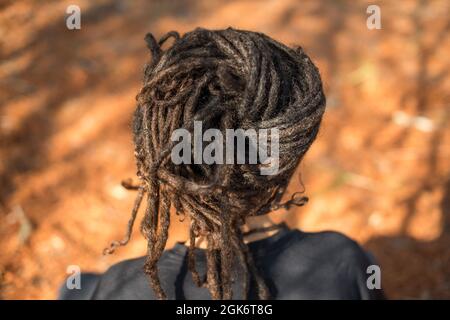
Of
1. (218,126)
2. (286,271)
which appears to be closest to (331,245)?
(286,271)

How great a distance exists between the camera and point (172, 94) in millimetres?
1231

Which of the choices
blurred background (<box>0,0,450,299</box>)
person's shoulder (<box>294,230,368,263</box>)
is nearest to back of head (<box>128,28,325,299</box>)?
person's shoulder (<box>294,230,368,263</box>)

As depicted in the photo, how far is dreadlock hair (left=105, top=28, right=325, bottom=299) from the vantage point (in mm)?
1198

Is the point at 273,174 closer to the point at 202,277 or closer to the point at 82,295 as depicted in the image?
the point at 202,277

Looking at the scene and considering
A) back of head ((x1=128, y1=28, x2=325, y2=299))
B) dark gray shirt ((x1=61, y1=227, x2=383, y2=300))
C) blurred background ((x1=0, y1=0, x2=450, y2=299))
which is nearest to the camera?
back of head ((x1=128, y1=28, x2=325, y2=299))

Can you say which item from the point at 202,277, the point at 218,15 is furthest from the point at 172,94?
the point at 218,15

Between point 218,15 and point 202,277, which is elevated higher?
point 218,15

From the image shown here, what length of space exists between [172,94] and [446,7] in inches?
192

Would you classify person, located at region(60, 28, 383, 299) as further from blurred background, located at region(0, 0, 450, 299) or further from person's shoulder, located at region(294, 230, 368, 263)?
blurred background, located at region(0, 0, 450, 299)

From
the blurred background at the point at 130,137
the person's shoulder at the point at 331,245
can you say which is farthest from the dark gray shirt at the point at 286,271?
the blurred background at the point at 130,137

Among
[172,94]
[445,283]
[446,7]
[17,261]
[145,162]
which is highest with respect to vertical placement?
→ [446,7]

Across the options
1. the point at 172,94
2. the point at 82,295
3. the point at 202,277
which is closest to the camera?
the point at 172,94

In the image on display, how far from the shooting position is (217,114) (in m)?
1.19

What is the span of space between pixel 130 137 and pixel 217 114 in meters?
2.95
